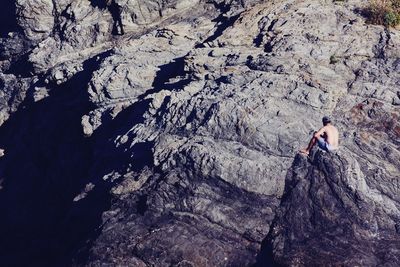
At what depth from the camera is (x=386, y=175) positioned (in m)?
16.1

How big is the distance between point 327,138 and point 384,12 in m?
8.75

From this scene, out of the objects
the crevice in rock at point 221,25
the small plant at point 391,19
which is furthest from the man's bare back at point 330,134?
the crevice in rock at point 221,25

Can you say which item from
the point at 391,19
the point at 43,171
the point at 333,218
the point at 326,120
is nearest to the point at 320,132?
the point at 326,120

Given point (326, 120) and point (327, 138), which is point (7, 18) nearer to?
point (326, 120)

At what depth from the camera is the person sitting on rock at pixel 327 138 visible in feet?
52.0

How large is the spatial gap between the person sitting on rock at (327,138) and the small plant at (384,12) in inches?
303

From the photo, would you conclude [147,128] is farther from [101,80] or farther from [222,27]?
[222,27]

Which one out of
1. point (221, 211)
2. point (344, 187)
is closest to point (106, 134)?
point (221, 211)

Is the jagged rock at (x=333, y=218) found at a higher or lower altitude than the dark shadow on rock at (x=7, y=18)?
lower

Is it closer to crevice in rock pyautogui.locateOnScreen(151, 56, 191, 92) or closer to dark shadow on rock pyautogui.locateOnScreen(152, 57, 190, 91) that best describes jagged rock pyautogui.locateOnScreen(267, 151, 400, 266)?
crevice in rock pyautogui.locateOnScreen(151, 56, 191, 92)

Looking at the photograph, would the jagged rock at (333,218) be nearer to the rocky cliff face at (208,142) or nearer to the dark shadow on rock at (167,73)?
the rocky cliff face at (208,142)

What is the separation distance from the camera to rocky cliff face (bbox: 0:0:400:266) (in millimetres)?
15375

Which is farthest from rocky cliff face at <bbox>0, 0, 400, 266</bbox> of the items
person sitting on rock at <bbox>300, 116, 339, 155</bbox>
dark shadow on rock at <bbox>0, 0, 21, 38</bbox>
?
dark shadow on rock at <bbox>0, 0, 21, 38</bbox>

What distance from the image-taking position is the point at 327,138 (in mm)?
15859
